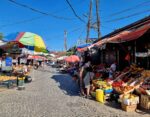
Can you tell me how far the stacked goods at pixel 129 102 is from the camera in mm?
9430

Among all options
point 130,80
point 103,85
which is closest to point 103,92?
point 103,85

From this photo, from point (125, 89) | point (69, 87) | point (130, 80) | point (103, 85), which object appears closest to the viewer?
point (125, 89)

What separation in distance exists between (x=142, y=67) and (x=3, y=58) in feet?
40.4

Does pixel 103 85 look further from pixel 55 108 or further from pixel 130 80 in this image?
pixel 55 108

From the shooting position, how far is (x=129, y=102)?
941cm

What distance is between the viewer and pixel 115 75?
13906mm

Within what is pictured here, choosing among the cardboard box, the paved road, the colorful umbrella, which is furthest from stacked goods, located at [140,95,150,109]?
the colorful umbrella

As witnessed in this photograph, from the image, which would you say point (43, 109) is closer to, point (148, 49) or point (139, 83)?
point (139, 83)

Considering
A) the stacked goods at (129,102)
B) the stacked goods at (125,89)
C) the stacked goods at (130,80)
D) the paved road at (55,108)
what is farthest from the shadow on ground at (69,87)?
the stacked goods at (129,102)

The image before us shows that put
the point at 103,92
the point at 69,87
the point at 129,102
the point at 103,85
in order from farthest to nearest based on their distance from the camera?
the point at 69,87, the point at 103,85, the point at 103,92, the point at 129,102

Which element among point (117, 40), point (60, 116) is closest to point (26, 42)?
point (60, 116)

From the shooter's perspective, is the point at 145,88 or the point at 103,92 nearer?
the point at 145,88

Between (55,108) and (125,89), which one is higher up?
(125,89)

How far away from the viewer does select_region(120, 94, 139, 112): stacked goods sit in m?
9.43
